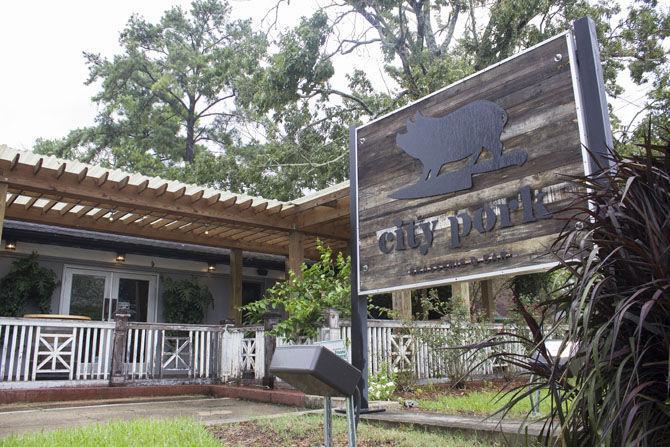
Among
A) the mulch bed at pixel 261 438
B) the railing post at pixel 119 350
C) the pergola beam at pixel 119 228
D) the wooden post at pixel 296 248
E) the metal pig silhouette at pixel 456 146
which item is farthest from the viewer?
the wooden post at pixel 296 248

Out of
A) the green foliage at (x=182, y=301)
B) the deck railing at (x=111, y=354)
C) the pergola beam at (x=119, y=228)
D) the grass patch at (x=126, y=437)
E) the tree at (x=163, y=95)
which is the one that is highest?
the tree at (x=163, y=95)

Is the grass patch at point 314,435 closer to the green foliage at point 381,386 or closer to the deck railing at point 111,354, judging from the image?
the green foliage at point 381,386

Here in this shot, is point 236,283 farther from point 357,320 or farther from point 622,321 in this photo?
point 622,321

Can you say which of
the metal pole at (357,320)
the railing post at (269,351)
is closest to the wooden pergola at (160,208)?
the railing post at (269,351)

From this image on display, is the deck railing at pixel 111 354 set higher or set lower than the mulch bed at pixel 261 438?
higher

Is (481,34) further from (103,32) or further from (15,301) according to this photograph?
(103,32)

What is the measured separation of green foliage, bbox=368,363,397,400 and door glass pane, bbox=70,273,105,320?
7689 mm

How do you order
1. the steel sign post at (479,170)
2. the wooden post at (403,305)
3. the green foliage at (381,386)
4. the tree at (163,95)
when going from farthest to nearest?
1. the tree at (163,95)
2. the wooden post at (403,305)
3. the green foliage at (381,386)
4. the steel sign post at (479,170)

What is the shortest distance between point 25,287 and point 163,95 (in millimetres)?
16106

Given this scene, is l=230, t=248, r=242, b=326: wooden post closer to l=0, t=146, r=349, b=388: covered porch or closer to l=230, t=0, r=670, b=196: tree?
l=0, t=146, r=349, b=388: covered porch

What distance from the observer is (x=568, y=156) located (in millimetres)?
3516

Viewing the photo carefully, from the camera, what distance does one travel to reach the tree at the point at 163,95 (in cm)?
2414

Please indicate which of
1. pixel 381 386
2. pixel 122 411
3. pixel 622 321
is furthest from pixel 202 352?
pixel 622 321

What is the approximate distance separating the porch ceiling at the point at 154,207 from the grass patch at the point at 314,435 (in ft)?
14.0
